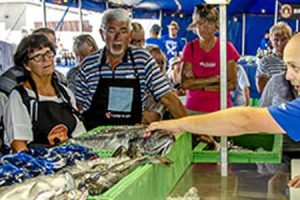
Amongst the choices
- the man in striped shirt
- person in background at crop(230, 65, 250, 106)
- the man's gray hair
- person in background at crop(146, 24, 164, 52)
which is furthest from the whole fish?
person in background at crop(146, 24, 164, 52)

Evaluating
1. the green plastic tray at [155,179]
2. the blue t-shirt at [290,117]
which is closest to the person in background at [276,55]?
the green plastic tray at [155,179]

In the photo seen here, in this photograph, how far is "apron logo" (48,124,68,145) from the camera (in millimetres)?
1994

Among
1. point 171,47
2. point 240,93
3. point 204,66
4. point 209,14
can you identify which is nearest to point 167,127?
point 209,14

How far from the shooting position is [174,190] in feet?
6.04

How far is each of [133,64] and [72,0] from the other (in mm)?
3933

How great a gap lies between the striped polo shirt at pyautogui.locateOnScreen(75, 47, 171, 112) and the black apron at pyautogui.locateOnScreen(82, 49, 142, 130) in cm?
2

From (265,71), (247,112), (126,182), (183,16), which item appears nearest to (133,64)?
(247,112)

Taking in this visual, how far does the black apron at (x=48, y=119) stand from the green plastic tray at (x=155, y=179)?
18.1 inches

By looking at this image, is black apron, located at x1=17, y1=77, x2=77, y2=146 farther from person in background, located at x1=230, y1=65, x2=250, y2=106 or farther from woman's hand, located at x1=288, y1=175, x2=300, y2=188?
person in background, located at x1=230, y1=65, x2=250, y2=106

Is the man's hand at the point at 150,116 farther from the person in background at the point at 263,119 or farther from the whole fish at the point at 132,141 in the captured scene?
the person in background at the point at 263,119

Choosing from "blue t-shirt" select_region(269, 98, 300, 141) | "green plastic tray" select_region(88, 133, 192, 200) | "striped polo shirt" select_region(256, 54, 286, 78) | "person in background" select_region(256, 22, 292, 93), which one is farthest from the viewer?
"striped polo shirt" select_region(256, 54, 286, 78)

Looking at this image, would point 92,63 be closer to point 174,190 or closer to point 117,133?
point 117,133

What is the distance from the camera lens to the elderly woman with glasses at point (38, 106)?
6.32ft

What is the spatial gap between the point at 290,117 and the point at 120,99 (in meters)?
1.21
